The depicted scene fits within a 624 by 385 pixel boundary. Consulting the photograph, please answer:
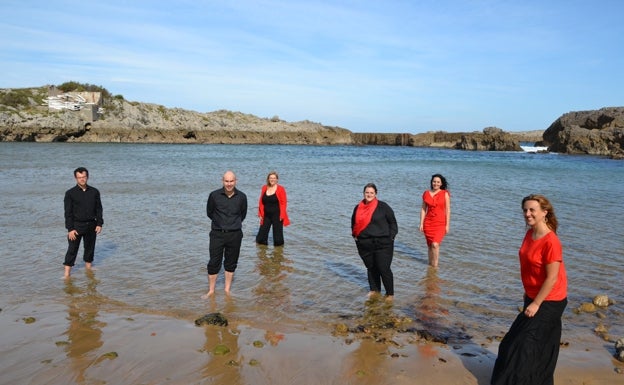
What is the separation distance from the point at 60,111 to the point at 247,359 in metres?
70.3

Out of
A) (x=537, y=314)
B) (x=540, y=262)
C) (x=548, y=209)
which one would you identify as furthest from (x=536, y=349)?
(x=548, y=209)

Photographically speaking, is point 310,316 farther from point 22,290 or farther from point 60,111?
point 60,111

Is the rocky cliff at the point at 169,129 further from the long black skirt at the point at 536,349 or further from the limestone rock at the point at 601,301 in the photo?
the long black skirt at the point at 536,349

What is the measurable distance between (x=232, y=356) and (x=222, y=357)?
0.34 ft

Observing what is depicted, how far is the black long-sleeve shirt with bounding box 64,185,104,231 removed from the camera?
754 cm

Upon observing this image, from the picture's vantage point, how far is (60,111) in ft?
215

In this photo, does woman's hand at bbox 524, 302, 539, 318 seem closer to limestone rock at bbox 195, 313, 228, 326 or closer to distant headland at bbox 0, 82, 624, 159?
limestone rock at bbox 195, 313, 228, 326

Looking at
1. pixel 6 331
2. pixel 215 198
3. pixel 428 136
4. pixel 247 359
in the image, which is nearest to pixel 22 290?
pixel 6 331

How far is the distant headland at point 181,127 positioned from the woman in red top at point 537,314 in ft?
182

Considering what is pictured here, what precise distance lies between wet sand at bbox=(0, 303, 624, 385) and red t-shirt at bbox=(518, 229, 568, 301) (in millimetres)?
1047

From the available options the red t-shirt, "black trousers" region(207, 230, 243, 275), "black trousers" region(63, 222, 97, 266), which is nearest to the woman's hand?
the red t-shirt

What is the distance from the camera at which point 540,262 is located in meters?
3.93

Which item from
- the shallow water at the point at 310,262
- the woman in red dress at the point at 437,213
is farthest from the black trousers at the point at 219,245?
the woman in red dress at the point at 437,213

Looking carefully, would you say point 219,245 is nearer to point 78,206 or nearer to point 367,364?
point 78,206
